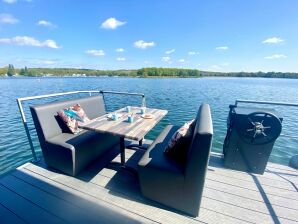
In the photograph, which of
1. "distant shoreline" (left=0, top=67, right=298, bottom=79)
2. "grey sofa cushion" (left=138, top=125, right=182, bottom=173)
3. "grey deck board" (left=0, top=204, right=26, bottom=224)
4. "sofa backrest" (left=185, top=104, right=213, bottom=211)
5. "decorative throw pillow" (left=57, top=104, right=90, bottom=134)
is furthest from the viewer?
"distant shoreline" (left=0, top=67, right=298, bottom=79)

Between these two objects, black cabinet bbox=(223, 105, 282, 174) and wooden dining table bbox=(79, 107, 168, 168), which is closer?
wooden dining table bbox=(79, 107, 168, 168)

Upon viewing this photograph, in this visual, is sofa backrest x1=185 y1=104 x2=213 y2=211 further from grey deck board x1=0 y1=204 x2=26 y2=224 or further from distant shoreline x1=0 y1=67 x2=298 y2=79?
distant shoreline x1=0 y1=67 x2=298 y2=79

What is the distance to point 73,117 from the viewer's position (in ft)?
7.90

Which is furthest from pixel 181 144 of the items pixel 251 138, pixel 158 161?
pixel 251 138

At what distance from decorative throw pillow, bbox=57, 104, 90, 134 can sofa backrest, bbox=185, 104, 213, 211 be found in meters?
1.81

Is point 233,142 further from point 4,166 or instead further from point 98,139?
point 4,166

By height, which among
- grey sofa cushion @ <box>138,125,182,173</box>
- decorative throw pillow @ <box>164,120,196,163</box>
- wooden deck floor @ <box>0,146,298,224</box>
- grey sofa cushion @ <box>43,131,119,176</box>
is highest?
decorative throw pillow @ <box>164,120,196,163</box>

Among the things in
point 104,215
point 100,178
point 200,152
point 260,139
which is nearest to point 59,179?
point 100,178

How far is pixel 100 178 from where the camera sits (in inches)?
78.1

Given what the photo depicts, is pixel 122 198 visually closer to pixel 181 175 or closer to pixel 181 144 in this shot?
pixel 181 175

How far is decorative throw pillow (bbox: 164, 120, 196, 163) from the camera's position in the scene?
1571 mm

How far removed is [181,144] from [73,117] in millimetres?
1776

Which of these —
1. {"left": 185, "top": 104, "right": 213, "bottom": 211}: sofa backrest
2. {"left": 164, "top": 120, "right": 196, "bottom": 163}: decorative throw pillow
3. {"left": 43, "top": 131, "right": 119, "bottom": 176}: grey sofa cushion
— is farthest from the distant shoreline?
{"left": 185, "top": 104, "right": 213, "bottom": 211}: sofa backrest

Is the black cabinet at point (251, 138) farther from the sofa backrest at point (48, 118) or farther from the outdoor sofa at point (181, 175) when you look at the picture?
the sofa backrest at point (48, 118)
